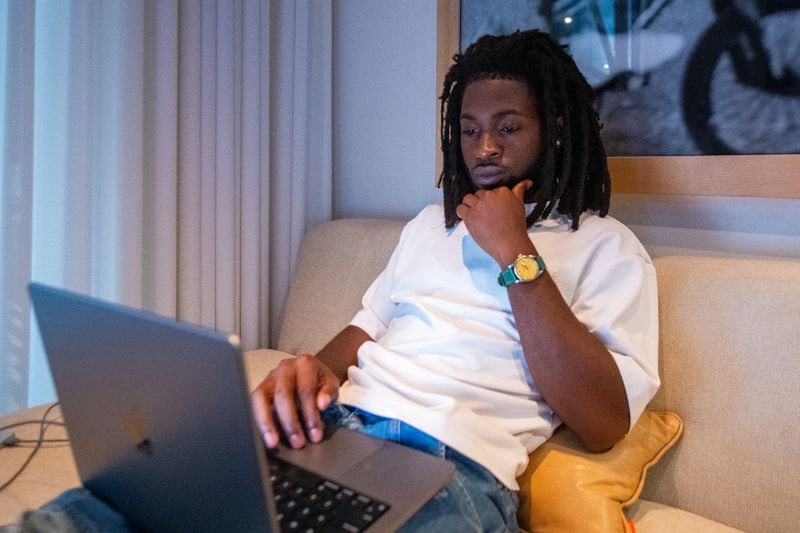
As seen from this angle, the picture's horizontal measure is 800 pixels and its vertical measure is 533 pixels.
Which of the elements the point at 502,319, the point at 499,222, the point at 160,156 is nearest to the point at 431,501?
the point at 502,319

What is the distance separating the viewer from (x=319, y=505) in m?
0.61

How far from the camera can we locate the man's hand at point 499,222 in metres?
0.90

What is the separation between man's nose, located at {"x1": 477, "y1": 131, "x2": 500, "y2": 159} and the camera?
1.03 meters

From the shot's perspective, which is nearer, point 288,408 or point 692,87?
point 288,408

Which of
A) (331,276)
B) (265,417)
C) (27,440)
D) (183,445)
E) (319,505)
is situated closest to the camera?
(183,445)

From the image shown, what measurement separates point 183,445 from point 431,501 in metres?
0.33

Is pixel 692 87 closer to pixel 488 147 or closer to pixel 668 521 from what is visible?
pixel 488 147

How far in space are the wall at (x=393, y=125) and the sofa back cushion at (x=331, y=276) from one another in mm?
181

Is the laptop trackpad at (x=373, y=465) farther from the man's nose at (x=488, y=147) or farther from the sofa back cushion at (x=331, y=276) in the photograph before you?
the sofa back cushion at (x=331, y=276)

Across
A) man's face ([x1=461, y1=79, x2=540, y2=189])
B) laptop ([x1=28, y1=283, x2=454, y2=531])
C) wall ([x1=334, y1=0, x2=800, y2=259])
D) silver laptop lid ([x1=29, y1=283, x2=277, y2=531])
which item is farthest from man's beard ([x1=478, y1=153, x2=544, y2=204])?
silver laptop lid ([x1=29, y1=283, x2=277, y2=531])

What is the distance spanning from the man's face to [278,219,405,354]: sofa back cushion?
0.45 metres

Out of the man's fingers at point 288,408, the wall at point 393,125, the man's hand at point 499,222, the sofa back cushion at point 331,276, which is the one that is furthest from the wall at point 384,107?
the man's fingers at point 288,408

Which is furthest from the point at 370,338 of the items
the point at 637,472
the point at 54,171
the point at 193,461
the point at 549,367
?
the point at 54,171

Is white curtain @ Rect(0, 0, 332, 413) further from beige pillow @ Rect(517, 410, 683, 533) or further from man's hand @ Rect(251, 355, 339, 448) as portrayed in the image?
beige pillow @ Rect(517, 410, 683, 533)
